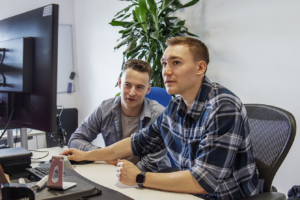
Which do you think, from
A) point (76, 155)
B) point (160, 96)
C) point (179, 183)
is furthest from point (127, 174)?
point (160, 96)

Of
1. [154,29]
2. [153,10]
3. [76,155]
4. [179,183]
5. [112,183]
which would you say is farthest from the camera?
[154,29]

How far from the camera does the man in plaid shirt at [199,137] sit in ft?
3.10

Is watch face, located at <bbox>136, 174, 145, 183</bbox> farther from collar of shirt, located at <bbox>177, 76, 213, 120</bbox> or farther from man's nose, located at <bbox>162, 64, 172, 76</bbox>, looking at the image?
man's nose, located at <bbox>162, 64, 172, 76</bbox>

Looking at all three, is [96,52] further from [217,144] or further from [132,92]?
[217,144]

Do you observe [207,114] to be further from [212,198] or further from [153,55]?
[153,55]

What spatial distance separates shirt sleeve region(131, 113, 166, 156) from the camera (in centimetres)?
132

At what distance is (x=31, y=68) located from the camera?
1.04m

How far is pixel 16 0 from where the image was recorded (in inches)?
155

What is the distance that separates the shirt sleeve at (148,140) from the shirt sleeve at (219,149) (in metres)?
0.36

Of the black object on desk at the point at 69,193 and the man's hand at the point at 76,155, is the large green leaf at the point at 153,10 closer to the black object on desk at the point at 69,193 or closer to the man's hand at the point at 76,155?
the man's hand at the point at 76,155

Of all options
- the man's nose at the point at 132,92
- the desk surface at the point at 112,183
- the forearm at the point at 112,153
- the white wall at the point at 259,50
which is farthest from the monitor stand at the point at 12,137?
the white wall at the point at 259,50

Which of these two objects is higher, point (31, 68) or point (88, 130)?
point (31, 68)

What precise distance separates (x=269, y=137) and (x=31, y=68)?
3.17 feet

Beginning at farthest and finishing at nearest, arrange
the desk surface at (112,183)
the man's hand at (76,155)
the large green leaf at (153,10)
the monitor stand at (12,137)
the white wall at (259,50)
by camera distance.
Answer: the large green leaf at (153,10) < the white wall at (259,50) < the monitor stand at (12,137) < the man's hand at (76,155) < the desk surface at (112,183)
